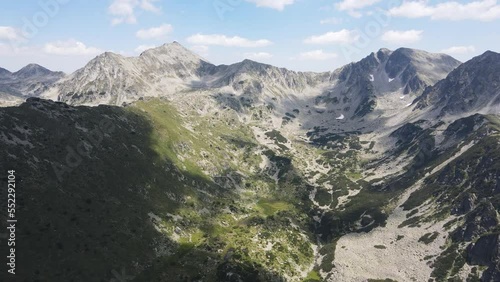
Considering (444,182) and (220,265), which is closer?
(220,265)

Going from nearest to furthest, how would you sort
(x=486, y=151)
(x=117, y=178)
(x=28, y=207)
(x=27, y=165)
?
1. (x=28, y=207)
2. (x=27, y=165)
3. (x=117, y=178)
4. (x=486, y=151)

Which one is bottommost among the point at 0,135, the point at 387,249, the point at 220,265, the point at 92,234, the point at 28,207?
the point at 387,249

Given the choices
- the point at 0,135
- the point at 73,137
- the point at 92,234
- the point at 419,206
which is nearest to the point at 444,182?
the point at 419,206

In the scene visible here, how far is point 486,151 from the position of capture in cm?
19875

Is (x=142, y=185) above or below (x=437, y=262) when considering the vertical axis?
above

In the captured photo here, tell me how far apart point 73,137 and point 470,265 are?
16205 centimetres

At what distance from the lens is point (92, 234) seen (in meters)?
121

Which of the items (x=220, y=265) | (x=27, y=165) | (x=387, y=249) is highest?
(x=27, y=165)

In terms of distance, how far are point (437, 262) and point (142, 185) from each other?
121211 millimetres

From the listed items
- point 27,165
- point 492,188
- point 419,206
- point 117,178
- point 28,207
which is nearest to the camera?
point 28,207

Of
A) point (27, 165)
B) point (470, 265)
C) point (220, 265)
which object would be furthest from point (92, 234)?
point (470, 265)

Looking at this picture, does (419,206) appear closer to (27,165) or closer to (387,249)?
(387,249)

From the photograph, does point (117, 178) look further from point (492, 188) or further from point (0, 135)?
point (492, 188)

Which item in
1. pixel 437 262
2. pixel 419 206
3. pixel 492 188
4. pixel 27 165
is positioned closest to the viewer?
pixel 27 165
